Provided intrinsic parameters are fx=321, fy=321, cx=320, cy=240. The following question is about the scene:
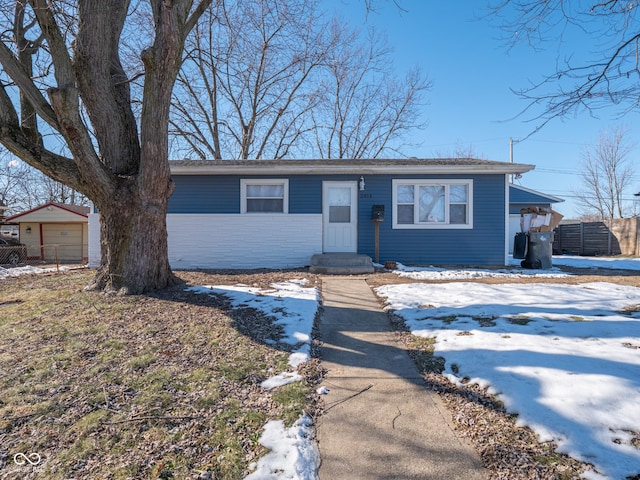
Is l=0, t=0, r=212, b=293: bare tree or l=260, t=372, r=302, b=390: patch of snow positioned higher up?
l=0, t=0, r=212, b=293: bare tree

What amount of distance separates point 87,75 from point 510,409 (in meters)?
7.05

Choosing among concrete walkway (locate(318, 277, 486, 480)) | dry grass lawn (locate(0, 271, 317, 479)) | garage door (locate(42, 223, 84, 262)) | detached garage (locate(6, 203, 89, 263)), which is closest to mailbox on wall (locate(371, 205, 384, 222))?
dry grass lawn (locate(0, 271, 317, 479))

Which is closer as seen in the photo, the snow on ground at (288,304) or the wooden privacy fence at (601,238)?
the snow on ground at (288,304)

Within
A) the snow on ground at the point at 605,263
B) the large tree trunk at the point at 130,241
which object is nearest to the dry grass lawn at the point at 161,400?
the large tree trunk at the point at 130,241

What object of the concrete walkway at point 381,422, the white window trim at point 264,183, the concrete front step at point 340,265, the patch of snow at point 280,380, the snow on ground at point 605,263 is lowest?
the concrete walkway at point 381,422

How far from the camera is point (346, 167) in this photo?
941 cm

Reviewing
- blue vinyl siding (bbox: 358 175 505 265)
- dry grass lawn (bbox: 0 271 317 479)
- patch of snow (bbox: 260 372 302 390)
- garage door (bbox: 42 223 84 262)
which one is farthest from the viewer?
garage door (bbox: 42 223 84 262)

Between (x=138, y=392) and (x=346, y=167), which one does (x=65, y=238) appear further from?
(x=138, y=392)

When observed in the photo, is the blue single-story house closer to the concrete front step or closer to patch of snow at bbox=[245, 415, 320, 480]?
the concrete front step

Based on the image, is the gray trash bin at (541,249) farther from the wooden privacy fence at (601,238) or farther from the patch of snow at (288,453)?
the patch of snow at (288,453)

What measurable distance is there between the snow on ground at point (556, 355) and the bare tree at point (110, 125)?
14.3ft

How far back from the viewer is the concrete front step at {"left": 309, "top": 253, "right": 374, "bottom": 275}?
8.20 meters

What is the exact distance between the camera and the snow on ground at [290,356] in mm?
1761

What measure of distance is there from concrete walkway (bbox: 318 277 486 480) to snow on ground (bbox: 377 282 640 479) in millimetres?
474
